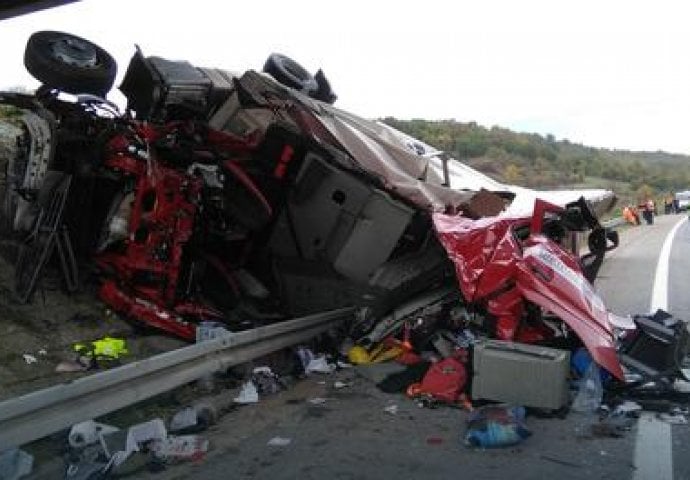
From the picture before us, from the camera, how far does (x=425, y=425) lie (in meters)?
5.21

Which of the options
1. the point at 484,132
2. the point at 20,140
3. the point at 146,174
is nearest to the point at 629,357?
the point at 146,174

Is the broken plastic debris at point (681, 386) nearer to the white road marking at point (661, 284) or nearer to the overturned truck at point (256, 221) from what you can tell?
the overturned truck at point (256, 221)

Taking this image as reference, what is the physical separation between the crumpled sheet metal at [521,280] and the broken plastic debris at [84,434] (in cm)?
294

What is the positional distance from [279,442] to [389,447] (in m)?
0.61

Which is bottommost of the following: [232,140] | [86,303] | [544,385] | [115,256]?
[86,303]

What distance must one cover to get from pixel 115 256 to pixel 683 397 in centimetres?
462

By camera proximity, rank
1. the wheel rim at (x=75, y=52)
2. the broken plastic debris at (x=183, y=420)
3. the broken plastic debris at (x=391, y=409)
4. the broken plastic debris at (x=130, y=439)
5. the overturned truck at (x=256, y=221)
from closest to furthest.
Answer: the broken plastic debris at (x=130, y=439) < the broken plastic debris at (x=183, y=420) < the broken plastic debris at (x=391, y=409) < the overturned truck at (x=256, y=221) < the wheel rim at (x=75, y=52)

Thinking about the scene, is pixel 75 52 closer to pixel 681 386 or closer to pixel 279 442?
pixel 279 442

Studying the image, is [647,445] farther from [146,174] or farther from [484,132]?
[484,132]

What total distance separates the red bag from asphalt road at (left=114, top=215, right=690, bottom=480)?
0.53 feet

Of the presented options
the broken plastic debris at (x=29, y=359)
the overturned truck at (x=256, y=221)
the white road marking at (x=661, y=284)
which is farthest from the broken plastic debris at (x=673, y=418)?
the white road marking at (x=661, y=284)

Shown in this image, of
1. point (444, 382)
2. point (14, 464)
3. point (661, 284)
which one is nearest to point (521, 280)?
point (444, 382)

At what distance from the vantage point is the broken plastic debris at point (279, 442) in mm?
4805

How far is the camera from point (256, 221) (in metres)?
8.13
